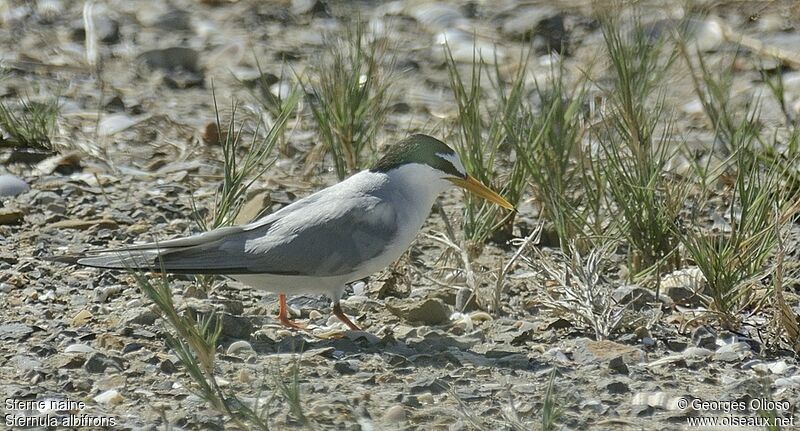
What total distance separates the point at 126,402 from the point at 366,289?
1.34m

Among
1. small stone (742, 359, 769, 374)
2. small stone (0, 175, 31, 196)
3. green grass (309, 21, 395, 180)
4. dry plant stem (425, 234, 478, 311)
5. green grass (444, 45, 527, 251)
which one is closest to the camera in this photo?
small stone (742, 359, 769, 374)

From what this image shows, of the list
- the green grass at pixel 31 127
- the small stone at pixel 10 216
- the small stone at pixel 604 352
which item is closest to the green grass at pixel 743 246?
the small stone at pixel 604 352

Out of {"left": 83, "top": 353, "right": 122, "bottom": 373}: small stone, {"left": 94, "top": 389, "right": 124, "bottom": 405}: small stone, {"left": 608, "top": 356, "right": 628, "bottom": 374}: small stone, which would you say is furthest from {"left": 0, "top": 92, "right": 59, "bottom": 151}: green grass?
{"left": 608, "top": 356, "right": 628, "bottom": 374}: small stone

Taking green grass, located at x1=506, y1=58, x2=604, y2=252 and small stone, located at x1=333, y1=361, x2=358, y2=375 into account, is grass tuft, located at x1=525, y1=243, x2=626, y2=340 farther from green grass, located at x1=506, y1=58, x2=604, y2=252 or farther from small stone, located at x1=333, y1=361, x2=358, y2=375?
small stone, located at x1=333, y1=361, x2=358, y2=375

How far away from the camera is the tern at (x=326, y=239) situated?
3.99 m

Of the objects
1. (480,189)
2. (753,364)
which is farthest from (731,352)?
(480,189)

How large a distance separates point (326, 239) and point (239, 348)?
1.45 ft

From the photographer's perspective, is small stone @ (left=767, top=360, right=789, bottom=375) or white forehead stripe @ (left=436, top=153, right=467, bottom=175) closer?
small stone @ (left=767, top=360, right=789, bottom=375)

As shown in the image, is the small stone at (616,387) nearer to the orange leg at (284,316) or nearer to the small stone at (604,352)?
the small stone at (604,352)

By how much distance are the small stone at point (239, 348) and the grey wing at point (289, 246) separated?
0.74 ft

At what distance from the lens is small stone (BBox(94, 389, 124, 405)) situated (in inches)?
136

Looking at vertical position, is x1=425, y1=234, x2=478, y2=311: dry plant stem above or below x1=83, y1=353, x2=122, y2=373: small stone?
above

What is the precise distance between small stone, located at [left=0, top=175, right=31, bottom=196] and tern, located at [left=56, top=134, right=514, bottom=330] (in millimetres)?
1323

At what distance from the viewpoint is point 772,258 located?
441cm
